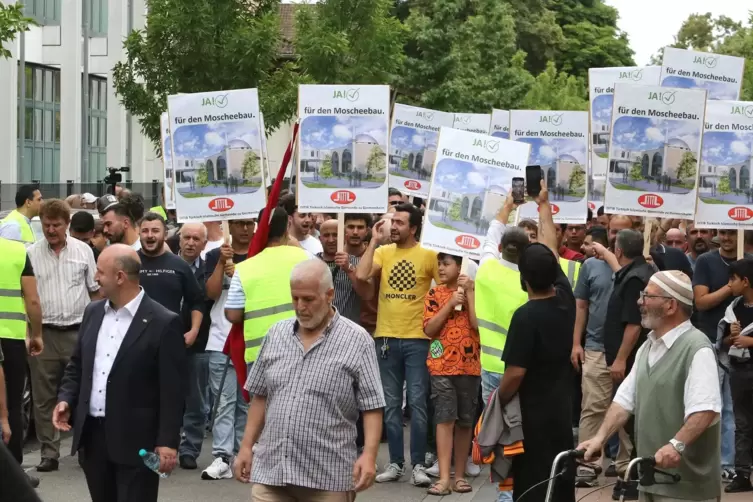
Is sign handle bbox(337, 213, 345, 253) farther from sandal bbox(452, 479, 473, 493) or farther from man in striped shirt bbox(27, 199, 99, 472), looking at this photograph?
man in striped shirt bbox(27, 199, 99, 472)

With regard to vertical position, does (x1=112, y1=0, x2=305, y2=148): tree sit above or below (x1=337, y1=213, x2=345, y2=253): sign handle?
above

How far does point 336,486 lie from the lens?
676 centimetres

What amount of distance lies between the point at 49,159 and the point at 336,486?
123 ft

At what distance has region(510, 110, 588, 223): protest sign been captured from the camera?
14070 millimetres

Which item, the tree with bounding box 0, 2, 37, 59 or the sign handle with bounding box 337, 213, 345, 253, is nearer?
the sign handle with bounding box 337, 213, 345, 253

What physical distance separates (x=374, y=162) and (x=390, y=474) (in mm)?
2511

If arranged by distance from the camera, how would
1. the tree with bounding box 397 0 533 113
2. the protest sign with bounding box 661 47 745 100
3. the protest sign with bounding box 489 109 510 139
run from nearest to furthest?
the protest sign with bounding box 661 47 745 100, the protest sign with bounding box 489 109 510 139, the tree with bounding box 397 0 533 113

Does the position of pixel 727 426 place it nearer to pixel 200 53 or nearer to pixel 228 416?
pixel 228 416

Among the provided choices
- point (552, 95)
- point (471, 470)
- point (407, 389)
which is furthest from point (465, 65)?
point (407, 389)

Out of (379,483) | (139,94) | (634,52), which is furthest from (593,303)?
(634,52)

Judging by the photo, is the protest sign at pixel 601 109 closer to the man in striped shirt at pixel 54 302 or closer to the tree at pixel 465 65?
the man in striped shirt at pixel 54 302

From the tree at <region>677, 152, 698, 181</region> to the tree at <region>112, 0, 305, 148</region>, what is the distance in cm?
1656

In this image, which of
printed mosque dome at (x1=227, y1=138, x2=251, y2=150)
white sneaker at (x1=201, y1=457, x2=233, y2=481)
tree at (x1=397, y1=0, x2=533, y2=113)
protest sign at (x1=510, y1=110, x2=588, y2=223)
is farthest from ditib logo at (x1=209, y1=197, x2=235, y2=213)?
tree at (x1=397, y1=0, x2=533, y2=113)

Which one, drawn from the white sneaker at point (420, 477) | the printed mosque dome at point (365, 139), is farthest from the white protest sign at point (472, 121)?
the white sneaker at point (420, 477)
